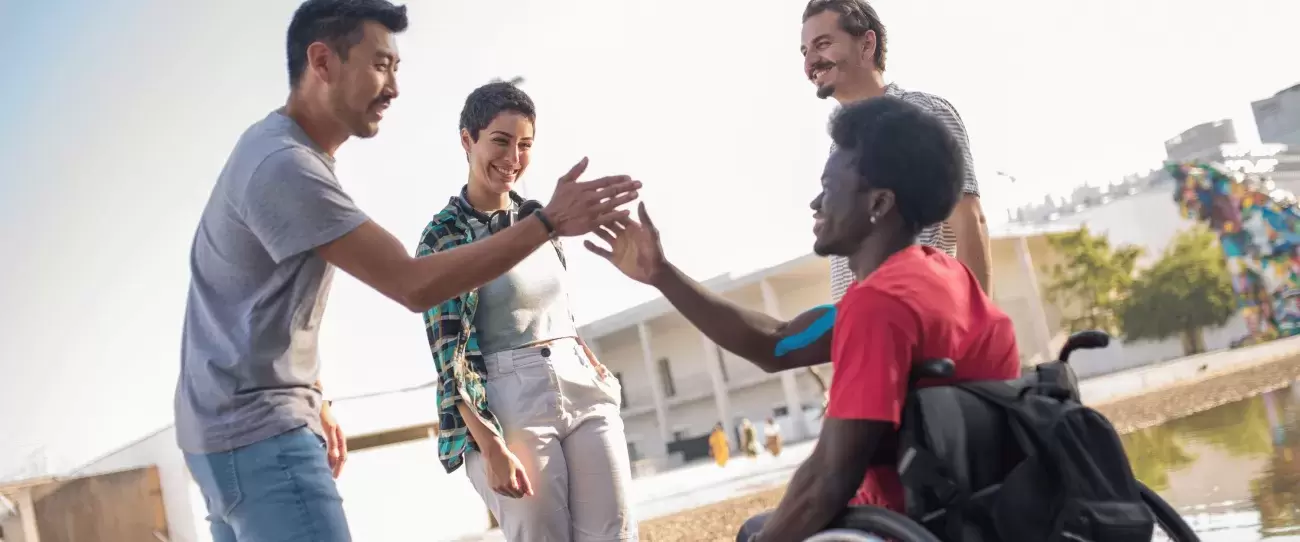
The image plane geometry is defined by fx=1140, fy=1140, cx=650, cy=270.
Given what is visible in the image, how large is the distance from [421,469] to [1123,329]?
32.2m

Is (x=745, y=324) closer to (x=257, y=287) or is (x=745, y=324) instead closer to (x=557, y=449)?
(x=557, y=449)

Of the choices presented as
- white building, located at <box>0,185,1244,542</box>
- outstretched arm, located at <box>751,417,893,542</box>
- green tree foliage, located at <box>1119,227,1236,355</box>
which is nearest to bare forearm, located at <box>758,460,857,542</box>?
outstretched arm, located at <box>751,417,893,542</box>

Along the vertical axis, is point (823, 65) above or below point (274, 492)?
above

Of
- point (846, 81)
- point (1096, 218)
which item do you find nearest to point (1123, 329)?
point (1096, 218)

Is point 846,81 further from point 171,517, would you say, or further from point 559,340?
point 171,517

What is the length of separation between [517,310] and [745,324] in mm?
658

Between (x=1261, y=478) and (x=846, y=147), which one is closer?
(x=846, y=147)

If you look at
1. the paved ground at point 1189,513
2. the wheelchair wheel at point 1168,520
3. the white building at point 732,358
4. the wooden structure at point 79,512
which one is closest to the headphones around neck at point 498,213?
the wheelchair wheel at point 1168,520

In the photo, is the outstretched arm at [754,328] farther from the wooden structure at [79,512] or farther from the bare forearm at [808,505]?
the wooden structure at [79,512]

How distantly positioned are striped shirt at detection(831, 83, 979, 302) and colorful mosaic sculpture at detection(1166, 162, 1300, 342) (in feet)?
120

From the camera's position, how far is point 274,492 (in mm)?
1814

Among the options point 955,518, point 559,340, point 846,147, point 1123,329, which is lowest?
point 1123,329

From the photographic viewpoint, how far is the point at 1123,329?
38688mm

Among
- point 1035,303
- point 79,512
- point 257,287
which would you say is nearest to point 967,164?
point 257,287
